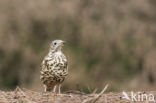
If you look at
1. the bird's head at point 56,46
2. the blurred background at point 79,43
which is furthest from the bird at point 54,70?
the blurred background at point 79,43

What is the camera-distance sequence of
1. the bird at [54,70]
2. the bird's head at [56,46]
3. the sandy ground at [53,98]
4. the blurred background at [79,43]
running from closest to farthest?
1. the sandy ground at [53,98]
2. the bird at [54,70]
3. the bird's head at [56,46]
4. the blurred background at [79,43]

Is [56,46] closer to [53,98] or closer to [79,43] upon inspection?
[53,98]

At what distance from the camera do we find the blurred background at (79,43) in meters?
21.9

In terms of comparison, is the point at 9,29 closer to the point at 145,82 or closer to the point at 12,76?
the point at 12,76

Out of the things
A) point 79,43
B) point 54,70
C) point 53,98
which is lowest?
point 53,98

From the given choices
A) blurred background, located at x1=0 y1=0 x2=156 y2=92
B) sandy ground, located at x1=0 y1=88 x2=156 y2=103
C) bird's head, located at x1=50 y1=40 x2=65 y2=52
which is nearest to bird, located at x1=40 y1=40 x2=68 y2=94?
bird's head, located at x1=50 y1=40 x2=65 y2=52

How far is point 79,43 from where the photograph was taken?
84.3 ft

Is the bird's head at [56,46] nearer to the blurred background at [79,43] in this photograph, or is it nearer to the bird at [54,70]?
the bird at [54,70]

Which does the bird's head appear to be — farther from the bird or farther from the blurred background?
the blurred background

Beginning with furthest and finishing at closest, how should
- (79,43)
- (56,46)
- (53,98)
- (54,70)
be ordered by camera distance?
(79,43)
(56,46)
(54,70)
(53,98)

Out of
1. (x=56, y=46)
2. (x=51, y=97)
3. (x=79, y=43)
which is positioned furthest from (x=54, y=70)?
(x=79, y=43)

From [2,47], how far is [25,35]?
A: 67.3 inches

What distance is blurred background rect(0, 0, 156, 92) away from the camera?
2186 cm

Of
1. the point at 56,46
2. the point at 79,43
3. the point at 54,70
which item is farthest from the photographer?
the point at 79,43
